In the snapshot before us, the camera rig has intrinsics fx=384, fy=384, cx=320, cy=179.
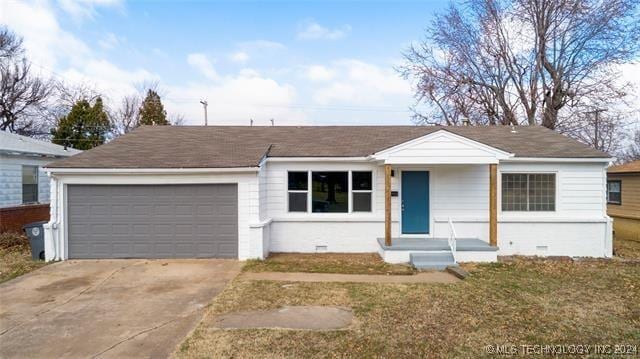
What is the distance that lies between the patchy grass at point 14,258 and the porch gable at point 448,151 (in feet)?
31.4

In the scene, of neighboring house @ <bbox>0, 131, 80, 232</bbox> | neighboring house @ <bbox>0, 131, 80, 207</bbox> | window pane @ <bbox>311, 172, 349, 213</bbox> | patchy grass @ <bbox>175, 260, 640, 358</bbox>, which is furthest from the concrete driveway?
neighboring house @ <bbox>0, 131, 80, 207</bbox>

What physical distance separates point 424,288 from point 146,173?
294 inches

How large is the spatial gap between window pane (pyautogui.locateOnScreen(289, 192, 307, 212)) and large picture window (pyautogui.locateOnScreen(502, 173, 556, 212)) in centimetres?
594

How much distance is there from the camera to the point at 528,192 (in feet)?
37.6

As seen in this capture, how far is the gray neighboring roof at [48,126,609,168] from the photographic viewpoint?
10461 mm

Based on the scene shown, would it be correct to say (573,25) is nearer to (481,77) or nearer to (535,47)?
(535,47)

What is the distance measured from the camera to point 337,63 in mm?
20234

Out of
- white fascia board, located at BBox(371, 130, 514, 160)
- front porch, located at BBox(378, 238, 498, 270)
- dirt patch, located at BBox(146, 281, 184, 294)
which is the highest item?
white fascia board, located at BBox(371, 130, 514, 160)

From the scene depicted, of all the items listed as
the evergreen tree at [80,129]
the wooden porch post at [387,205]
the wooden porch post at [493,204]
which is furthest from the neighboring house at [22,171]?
the wooden porch post at [493,204]

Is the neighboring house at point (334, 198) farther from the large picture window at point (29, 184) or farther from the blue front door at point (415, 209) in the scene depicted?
the large picture window at point (29, 184)

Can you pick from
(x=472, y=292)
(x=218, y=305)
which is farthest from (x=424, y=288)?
(x=218, y=305)

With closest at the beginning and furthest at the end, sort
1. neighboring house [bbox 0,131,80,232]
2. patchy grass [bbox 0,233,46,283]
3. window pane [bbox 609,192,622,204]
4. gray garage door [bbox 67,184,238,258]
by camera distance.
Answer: patchy grass [bbox 0,233,46,283]
gray garage door [bbox 67,184,238,258]
neighboring house [bbox 0,131,80,232]
window pane [bbox 609,192,622,204]

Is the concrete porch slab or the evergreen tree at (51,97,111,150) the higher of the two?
the evergreen tree at (51,97,111,150)

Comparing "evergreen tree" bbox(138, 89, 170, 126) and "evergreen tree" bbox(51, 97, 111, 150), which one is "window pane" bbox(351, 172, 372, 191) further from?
"evergreen tree" bbox(138, 89, 170, 126)
